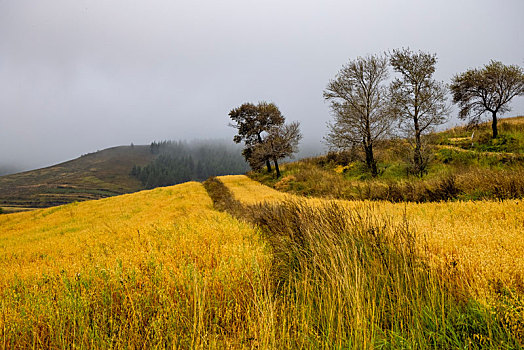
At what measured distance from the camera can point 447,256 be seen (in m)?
2.70

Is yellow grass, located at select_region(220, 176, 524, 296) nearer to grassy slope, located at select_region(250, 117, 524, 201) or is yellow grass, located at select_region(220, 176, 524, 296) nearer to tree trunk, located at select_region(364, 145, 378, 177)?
grassy slope, located at select_region(250, 117, 524, 201)

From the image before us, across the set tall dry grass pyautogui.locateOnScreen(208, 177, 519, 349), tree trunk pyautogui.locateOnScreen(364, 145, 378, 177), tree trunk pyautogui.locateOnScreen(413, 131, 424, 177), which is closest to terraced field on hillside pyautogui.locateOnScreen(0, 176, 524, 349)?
tall dry grass pyautogui.locateOnScreen(208, 177, 519, 349)

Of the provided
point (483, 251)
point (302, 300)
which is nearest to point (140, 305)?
point (302, 300)

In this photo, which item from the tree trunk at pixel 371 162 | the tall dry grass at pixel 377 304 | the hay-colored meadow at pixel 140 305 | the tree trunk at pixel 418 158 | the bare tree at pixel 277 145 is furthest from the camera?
the bare tree at pixel 277 145

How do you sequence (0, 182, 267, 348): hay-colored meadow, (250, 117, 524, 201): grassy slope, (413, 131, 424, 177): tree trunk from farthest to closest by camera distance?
1. (413, 131, 424, 177): tree trunk
2. (250, 117, 524, 201): grassy slope
3. (0, 182, 267, 348): hay-colored meadow

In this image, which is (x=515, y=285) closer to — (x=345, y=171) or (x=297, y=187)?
(x=297, y=187)

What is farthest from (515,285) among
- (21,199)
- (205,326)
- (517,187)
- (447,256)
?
(21,199)

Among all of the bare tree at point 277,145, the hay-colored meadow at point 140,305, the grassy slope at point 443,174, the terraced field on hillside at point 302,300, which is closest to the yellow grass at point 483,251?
the terraced field on hillside at point 302,300

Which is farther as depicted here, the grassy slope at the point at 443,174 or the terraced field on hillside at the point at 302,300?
the grassy slope at the point at 443,174

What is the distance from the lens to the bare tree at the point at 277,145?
31.4m

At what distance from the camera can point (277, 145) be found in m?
32.0

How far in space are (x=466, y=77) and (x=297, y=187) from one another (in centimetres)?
1974

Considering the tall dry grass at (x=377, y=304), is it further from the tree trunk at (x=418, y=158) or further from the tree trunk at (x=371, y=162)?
the tree trunk at (x=371, y=162)

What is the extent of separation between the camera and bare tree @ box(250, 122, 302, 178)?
3142cm
